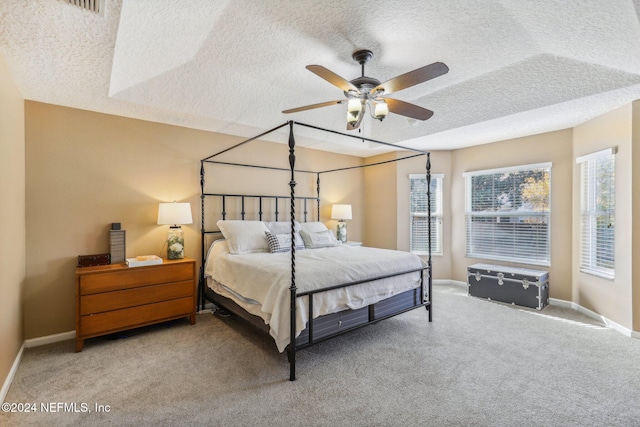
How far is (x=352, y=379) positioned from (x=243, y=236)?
6.86 ft

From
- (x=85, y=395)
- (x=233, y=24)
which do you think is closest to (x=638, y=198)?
(x=233, y=24)

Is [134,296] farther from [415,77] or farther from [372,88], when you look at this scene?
[415,77]

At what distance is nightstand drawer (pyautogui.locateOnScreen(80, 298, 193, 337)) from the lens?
2.88 m

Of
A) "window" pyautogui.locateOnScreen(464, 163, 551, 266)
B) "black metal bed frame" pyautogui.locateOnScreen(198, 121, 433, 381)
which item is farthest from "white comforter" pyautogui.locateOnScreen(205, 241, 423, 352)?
"window" pyautogui.locateOnScreen(464, 163, 551, 266)

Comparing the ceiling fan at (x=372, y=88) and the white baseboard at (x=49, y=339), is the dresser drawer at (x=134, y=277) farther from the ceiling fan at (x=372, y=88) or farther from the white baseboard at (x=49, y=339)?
the ceiling fan at (x=372, y=88)

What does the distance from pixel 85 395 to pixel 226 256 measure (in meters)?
1.65

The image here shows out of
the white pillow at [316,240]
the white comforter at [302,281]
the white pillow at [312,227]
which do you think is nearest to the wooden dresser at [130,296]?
the white comforter at [302,281]

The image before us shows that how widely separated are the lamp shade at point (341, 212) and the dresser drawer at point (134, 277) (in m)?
2.61

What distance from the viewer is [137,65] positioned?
2.53 metres

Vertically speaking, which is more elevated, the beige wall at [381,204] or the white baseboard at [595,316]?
the beige wall at [381,204]

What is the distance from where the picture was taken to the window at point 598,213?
11.7 feet

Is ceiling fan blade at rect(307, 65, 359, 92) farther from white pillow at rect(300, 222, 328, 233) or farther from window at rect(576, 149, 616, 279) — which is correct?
window at rect(576, 149, 616, 279)

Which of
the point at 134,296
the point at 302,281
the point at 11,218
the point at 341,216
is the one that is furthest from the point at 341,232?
the point at 11,218

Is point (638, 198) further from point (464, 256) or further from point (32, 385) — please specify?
point (32, 385)
